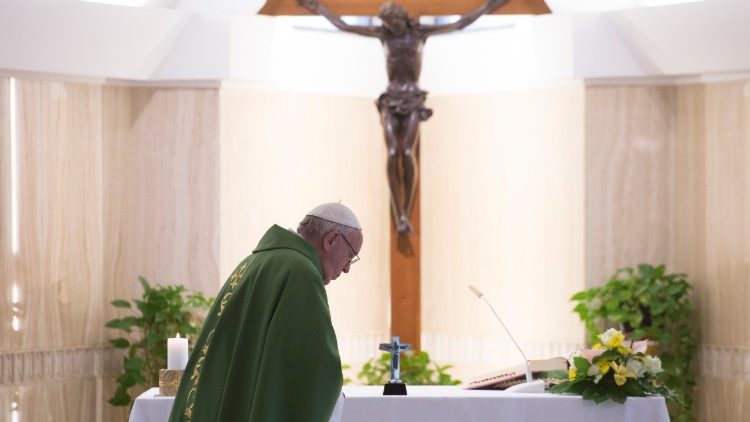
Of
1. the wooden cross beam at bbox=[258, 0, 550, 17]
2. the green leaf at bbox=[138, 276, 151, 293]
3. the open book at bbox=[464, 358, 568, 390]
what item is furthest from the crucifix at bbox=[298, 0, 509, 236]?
the open book at bbox=[464, 358, 568, 390]

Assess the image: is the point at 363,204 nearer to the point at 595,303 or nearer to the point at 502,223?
the point at 502,223

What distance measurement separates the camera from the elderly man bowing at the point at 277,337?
140 inches

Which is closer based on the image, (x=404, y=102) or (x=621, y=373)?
(x=621, y=373)

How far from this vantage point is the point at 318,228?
3.86 metres

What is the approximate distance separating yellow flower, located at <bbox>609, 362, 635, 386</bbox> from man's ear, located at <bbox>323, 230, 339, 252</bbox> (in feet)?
5.18

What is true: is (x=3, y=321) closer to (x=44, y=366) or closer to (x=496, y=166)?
(x=44, y=366)

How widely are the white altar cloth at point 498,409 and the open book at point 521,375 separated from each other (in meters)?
0.26

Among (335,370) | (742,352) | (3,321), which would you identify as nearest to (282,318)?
(335,370)

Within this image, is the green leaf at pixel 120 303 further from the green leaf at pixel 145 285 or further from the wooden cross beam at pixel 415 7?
the wooden cross beam at pixel 415 7

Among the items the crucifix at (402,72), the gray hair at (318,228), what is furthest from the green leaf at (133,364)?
the gray hair at (318,228)

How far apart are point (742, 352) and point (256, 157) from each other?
3.26 m

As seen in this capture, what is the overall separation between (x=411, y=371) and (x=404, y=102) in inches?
66.5

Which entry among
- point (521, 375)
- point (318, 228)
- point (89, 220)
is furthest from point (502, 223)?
point (318, 228)

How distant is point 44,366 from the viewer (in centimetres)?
759
